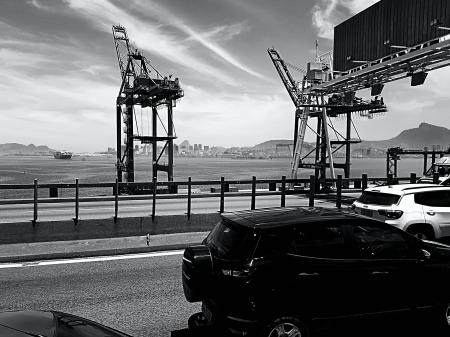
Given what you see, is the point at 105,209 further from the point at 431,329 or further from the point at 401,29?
the point at 401,29

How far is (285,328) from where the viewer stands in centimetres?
404

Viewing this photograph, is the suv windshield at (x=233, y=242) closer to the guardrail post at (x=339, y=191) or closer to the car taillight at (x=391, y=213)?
→ the car taillight at (x=391, y=213)

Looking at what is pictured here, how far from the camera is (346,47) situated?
23969mm

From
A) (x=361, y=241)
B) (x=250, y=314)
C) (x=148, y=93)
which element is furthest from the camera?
(x=148, y=93)

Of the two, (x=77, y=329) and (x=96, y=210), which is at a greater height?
(x=77, y=329)

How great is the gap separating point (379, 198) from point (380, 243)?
15.6 feet

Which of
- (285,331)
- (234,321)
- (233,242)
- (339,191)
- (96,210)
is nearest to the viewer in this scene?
(234,321)

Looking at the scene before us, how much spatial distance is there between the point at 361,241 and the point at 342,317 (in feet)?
2.91

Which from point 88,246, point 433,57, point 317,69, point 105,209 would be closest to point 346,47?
point 317,69

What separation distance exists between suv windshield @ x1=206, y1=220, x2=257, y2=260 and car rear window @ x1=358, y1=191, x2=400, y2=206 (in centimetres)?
554

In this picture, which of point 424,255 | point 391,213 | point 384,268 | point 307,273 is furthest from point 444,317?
point 391,213

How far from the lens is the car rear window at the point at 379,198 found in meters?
8.78

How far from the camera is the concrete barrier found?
365 inches

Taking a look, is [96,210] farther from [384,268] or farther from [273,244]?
[384,268]
